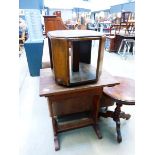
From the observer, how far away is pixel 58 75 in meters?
1.35

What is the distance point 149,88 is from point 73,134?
132 cm

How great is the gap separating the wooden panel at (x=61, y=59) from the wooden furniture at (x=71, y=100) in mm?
91

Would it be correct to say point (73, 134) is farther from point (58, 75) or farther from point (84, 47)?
point (84, 47)

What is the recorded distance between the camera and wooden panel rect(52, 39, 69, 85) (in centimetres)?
119

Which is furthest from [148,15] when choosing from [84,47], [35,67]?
[35,67]

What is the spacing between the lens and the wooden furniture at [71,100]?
1.33 m

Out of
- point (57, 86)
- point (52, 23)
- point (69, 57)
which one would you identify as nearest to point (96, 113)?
point (57, 86)

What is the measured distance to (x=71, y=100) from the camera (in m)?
1.81

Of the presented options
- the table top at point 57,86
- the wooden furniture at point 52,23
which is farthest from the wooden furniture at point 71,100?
the wooden furniture at point 52,23

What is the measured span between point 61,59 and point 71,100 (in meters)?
0.71

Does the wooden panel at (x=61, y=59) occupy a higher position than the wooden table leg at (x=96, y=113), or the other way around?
the wooden panel at (x=61, y=59)

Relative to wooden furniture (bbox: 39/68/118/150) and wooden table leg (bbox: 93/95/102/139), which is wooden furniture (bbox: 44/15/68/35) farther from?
wooden table leg (bbox: 93/95/102/139)

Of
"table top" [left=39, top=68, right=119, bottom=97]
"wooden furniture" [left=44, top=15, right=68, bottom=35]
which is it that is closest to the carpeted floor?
"table top" [left=39, top=68, right=119, bottom=97]

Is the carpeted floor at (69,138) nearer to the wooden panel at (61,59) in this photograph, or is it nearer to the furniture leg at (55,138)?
the furniture leg at (55,138)
